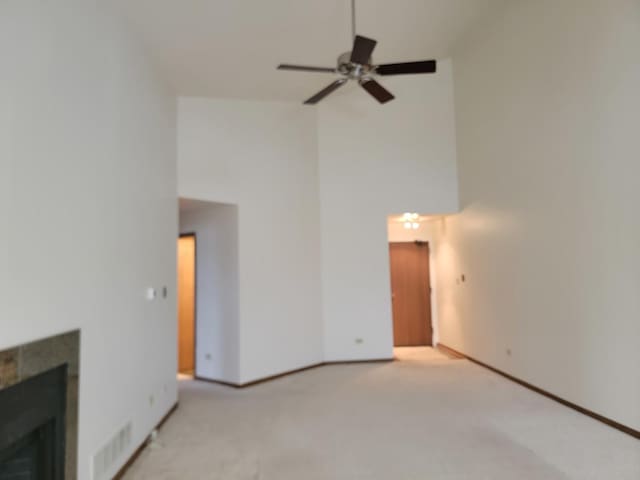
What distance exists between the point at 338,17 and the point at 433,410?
3.90 metres

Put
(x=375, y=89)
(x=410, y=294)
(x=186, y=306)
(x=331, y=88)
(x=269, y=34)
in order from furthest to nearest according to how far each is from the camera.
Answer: (x=410, y=294)
(x=186, y=306)
(x=269, y=34)
(x=375, y=89)
(x=331, y=88)

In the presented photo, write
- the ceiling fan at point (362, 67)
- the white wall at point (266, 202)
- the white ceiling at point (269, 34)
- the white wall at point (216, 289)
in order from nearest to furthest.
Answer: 1. the ceiling fan at point (362, 67)
2. the white ceiling at point (269, 34)
3. the white wall at point (266, 202)
4. the white wall at point (216, 289)

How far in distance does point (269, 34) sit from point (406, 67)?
1526mm

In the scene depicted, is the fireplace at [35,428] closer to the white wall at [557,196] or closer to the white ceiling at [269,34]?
the white ceiling at [269,34]

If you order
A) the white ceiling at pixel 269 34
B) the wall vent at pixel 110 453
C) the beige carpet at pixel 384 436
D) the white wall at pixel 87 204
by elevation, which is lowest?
the beige carpet at pixel 384 436

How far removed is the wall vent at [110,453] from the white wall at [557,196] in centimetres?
392

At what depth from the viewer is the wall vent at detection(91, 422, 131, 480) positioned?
A: 8.44 feet

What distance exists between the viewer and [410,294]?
7484 mm

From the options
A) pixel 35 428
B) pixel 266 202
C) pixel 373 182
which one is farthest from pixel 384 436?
pixel 373 182

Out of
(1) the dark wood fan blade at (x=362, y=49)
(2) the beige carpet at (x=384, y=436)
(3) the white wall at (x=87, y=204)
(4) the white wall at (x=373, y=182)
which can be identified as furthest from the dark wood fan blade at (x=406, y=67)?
(4) the white wall at (x=373, y=182)

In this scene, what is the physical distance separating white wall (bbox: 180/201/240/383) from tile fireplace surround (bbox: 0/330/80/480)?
2772mm

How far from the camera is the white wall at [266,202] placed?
4953 millimetres

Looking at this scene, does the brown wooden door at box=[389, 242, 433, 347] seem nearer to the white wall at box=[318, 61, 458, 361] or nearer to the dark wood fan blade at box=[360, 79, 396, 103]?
the white wall at box=[318, 61, 458, 361]

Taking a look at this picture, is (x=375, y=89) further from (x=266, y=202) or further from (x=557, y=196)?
(x=266, y=202)
